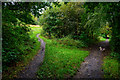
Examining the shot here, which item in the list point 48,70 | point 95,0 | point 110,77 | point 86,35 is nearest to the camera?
point 95,0

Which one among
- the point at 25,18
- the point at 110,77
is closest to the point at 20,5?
the point at 25,18

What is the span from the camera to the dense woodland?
4.68 meters

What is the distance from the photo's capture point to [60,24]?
16938mm

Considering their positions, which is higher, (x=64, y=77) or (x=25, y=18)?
(x=25, y=18)

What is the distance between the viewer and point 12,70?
20.2 feet

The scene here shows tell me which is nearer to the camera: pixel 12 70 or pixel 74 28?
pixel 12 70

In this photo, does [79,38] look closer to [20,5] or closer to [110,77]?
[110,77]

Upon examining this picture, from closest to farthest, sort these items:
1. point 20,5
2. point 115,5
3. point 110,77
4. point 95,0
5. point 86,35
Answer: point 115,5 < point 95,0 < point 20,5 < point 110,77 < point 86,35

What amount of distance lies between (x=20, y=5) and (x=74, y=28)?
41.6 feet

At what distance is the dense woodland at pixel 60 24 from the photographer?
468 centimetres

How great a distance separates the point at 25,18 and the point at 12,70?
11.9 ft

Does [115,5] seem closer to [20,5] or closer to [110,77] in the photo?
[110,77]

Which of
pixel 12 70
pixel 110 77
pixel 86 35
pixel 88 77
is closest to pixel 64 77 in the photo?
pixel 88 77

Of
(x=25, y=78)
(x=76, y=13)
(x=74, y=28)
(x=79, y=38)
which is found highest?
(x=76, y=13)
